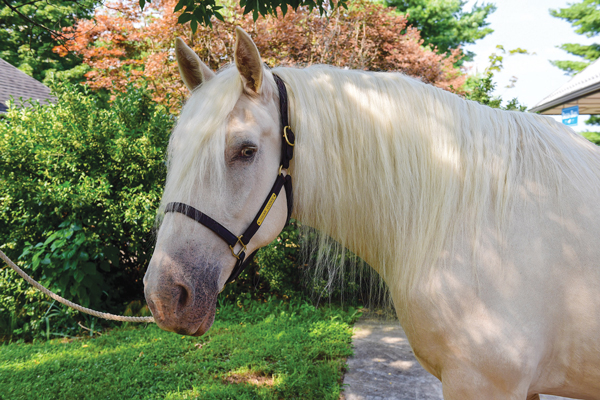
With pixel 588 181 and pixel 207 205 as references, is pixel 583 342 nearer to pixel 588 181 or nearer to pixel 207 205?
pixel 588 181

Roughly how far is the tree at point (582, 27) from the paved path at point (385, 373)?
1686 centimetres

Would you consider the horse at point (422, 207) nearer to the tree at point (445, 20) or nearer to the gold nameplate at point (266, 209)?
the gold nameplate at point (266, 209)

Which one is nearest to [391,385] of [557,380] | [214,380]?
[214,380]

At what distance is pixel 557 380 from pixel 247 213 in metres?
1.30

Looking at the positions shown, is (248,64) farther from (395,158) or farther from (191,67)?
(395,158)

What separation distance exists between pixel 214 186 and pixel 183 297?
403 millimetres

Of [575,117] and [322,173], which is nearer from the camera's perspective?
[322,173]

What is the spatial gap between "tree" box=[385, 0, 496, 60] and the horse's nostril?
17.2m

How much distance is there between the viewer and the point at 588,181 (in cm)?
127

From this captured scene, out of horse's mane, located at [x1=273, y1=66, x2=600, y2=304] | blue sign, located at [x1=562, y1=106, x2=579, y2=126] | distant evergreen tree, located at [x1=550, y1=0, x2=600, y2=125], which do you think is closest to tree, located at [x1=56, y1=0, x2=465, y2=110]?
blue sign, located at [x1=562, y1=106, x2=579, y2=126]

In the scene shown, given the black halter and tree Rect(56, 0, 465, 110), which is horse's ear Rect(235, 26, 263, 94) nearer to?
the black halter

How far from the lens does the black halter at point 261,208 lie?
3.99 feet

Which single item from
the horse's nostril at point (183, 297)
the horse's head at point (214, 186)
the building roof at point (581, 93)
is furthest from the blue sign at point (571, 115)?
the horse's nostril at point (183, 297)

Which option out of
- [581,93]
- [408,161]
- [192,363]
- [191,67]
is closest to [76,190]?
[192,363]
